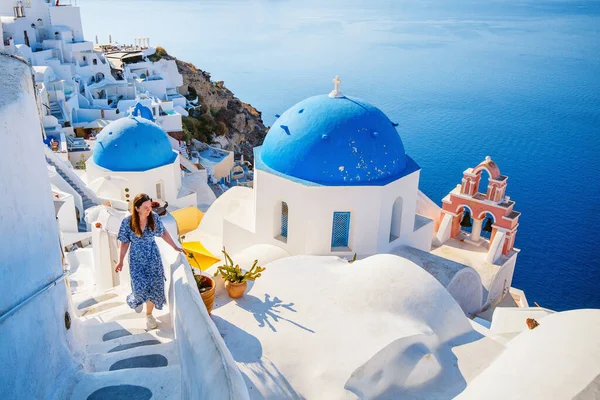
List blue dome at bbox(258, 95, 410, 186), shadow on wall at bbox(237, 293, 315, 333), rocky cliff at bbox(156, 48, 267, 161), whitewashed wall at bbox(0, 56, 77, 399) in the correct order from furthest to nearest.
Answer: rocky cliff at bbox(156, 48, 267, 161)
blue dome at bbox(258, 95, 410, 186)
shadow on wall at bbox(237, 293, 315, 333)
whitewashed wall at bbox(0, 56, 77, 399)

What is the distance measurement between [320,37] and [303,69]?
34.2 meters

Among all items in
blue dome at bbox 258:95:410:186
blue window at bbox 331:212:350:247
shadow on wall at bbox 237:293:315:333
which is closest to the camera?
shadow on wall at bbox 237:293:315:333

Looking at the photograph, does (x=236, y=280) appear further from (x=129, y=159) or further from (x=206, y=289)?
(x=129, y=159)

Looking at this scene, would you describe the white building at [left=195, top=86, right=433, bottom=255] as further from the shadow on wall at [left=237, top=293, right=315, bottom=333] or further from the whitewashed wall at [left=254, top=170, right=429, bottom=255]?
the shadow on wall at [left=237, top=293, right=315, bottom=333]

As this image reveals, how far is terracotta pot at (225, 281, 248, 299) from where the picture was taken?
281 inches

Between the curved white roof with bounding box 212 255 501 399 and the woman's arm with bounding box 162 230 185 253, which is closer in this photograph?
the woman's arm with bounding box 162 230 185 253

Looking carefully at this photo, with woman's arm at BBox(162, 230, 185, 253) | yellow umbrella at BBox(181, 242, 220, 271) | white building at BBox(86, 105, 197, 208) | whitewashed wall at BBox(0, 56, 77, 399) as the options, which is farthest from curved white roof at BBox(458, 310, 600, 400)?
white building at BBox(86, 105, 197, 208)

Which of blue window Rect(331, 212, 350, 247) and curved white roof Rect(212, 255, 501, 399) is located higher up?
curved white roof Rect(212, 255, 501, 399)

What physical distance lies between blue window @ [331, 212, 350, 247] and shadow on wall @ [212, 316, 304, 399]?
4.52 m

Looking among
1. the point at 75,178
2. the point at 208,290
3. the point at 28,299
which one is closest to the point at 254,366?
the point at 208,290

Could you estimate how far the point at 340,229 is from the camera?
10.7 m

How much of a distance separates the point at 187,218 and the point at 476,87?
2015 inches

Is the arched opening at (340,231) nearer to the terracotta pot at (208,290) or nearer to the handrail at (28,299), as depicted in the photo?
the terracotta pot at (208,290)

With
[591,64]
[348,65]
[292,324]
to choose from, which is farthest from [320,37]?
[292,324]
